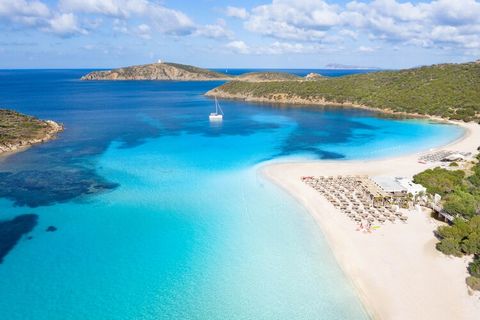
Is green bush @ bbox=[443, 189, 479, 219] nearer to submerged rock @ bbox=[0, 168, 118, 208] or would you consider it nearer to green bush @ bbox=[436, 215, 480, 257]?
green bush @ bbox=[436, 215, 480, 257]

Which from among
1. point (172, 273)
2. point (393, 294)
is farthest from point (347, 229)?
→ point (172, 273)

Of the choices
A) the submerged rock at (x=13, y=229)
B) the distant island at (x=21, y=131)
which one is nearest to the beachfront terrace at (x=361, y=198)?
the submerged rock at (x=13, y=229)

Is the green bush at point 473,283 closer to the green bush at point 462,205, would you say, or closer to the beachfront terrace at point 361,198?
the green bush at point 462,205

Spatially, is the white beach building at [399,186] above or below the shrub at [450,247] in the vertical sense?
above

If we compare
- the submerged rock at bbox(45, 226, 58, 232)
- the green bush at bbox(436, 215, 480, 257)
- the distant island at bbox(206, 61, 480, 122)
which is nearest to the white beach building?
the green bush at bbox(436, 215, 480, 257)

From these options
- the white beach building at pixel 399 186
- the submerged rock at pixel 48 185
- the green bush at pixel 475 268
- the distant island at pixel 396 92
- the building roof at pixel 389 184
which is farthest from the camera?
the distant island at pixel 396 92
